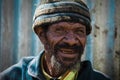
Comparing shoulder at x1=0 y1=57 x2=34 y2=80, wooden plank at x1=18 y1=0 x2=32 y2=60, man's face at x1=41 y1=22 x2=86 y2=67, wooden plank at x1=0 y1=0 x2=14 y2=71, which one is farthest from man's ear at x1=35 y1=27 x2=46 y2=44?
wooden plank at x1=0 y1=0 x2=14 y2=71

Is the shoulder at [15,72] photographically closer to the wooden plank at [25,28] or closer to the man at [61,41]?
the man at [61,41]

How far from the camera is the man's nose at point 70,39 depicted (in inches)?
153

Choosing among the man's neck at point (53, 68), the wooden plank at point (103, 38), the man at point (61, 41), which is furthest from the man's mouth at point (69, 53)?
the wooden plank at point (103, 38)

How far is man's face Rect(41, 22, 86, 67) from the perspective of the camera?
391 cm

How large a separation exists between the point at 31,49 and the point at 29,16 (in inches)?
14.7

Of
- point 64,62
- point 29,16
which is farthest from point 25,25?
point 64,62

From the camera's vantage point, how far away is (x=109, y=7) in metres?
4.58

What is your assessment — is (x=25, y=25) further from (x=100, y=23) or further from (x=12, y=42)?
(x=100, y=23)

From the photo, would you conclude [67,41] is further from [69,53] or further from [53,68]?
[53,68]

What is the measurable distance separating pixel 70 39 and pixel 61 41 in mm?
94

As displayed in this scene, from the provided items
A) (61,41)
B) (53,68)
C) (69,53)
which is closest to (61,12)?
(61,41)

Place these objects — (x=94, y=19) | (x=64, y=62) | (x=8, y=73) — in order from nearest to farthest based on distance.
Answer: (x=64, y=62) < (x=8, y=73) < (x=94, y=19)

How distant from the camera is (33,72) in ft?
13.7

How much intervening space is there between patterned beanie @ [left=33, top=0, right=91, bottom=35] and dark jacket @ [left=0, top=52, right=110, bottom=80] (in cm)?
41
